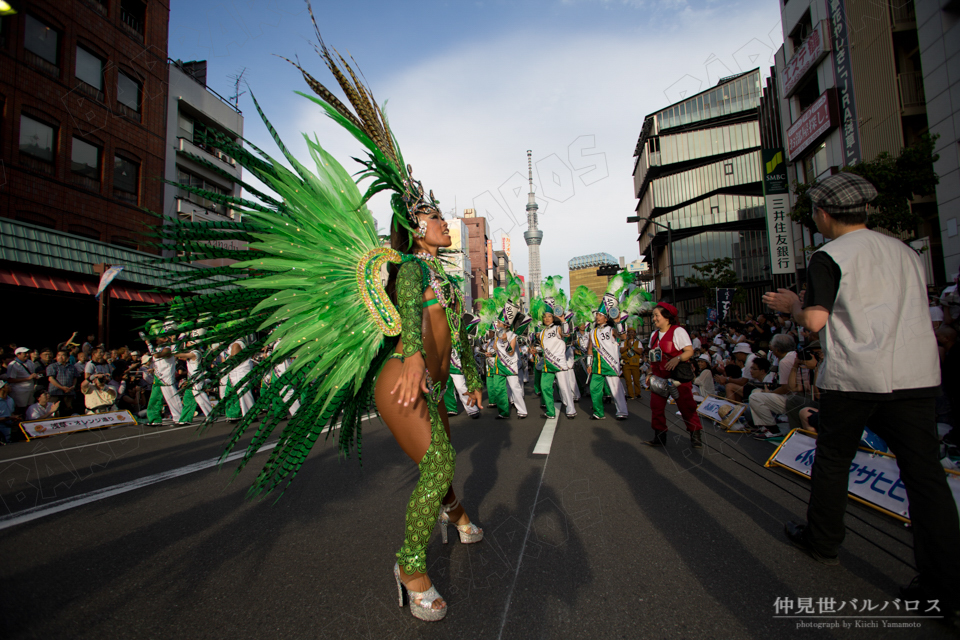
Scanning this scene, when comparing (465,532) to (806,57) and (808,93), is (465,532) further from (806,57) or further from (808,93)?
(808,93)

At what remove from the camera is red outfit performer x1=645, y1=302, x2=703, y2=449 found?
5535mm

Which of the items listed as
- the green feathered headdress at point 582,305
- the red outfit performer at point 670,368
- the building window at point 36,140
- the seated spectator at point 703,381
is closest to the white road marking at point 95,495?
the red outfit performer at point 670,368

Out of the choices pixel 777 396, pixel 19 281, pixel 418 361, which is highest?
pixel 19 281

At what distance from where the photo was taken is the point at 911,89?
15531mm

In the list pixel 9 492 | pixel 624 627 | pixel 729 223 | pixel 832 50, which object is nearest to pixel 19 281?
pixel 9 492

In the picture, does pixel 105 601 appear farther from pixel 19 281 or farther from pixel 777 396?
pixel 19 281

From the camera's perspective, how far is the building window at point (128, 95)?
59.4ft

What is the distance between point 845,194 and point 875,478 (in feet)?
7.91

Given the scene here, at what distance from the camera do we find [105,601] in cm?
236

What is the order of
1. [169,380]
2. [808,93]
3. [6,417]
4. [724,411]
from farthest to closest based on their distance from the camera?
1. [808,93]
2. [169,380]
3. [6,417]
4. [724,411]

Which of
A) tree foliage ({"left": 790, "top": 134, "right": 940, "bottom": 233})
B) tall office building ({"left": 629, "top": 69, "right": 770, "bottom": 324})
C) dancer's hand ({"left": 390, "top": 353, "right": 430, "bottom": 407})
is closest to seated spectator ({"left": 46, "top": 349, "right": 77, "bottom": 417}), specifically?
dancer's hand ({"left": 390, "top": 353, "right": 430, "bottom": 407})

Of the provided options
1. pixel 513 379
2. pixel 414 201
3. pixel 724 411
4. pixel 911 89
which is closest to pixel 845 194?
pixel 414 201

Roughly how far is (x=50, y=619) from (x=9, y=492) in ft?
10.6

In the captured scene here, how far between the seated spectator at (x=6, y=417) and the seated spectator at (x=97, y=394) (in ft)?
5.39
